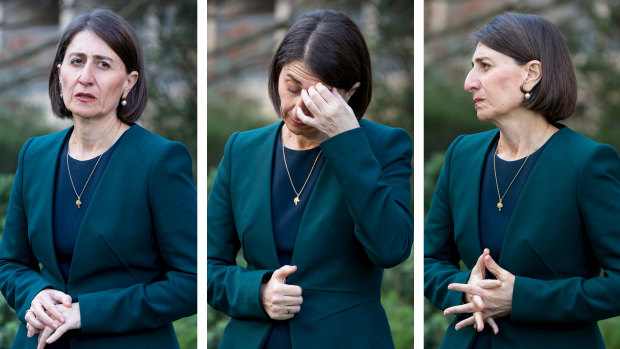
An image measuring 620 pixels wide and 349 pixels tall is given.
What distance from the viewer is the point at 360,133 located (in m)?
2.52

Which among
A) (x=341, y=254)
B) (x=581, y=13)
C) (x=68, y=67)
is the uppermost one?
(x=581, y=13)

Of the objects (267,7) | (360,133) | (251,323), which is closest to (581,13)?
(267,7)

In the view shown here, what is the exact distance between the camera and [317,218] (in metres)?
2.63

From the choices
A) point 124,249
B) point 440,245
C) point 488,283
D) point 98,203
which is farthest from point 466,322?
point 98,203

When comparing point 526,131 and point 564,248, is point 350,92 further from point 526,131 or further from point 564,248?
point 564,248

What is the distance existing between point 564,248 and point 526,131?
1.22ft

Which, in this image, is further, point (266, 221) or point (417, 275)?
point (417, 275)

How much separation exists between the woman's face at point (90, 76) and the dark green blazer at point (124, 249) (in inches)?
5.1

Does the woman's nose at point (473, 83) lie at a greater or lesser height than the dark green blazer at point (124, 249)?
greater

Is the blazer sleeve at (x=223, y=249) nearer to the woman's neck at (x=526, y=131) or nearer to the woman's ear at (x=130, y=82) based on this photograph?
the woman's ear at (x=130, y=82)

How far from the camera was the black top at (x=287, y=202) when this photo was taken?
2656 millimetres

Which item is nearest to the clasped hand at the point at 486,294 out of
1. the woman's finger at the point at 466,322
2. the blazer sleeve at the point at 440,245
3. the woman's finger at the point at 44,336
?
the woman's finger at the point at 466,322

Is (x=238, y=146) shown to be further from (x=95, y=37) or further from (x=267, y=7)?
(x=267, y=7)

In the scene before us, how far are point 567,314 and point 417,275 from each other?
531 millimetres
